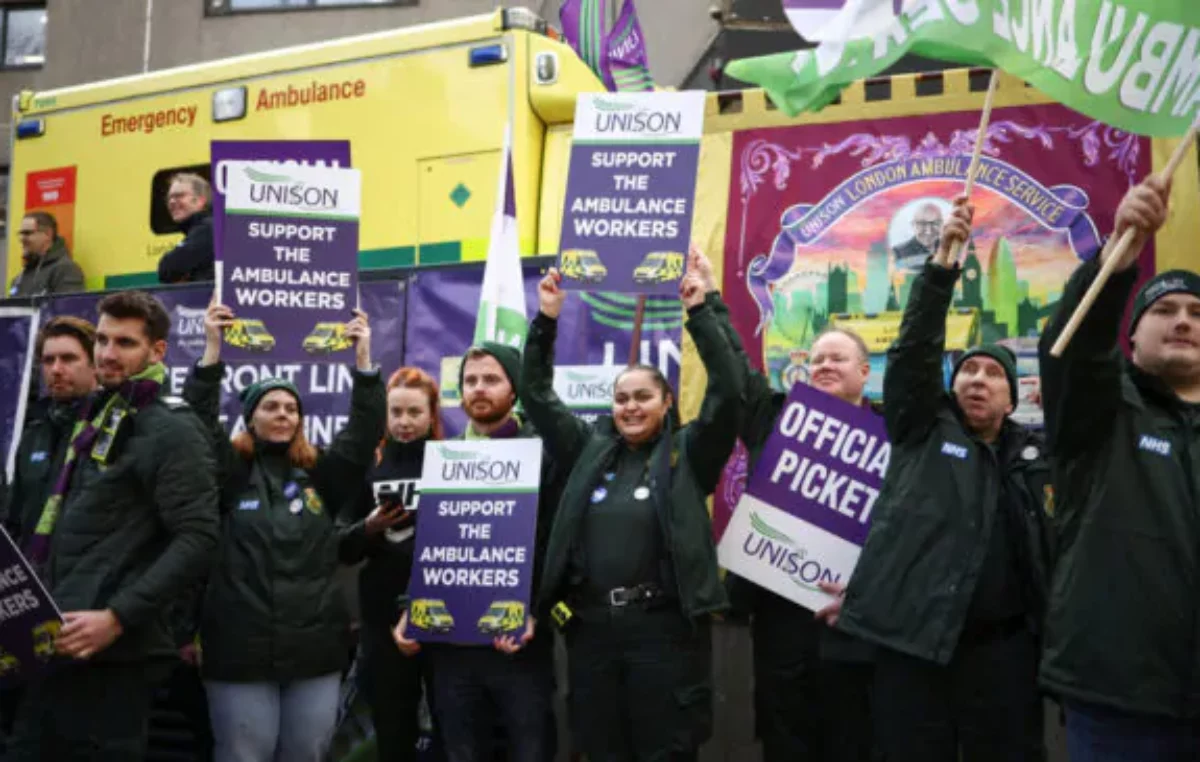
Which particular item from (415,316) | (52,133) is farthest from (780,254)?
(52,133)

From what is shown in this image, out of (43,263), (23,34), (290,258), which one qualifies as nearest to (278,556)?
(290,258)

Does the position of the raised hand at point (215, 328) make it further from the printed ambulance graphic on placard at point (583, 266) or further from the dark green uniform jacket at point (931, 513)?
the dark green uniform jacket at point (931, 513)

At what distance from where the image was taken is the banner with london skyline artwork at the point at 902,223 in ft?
21.5

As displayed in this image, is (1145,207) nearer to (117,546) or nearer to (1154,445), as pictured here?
(1154,445)

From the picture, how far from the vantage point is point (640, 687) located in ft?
16.9

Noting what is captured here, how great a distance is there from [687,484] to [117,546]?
77.1 inches

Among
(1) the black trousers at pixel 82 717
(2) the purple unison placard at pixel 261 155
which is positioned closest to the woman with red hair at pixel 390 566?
(2) the purple unison placard at pixel 261 155

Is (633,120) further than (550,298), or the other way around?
(633,120)

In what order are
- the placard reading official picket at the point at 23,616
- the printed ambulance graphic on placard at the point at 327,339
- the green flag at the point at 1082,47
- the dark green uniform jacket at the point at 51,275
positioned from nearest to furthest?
1. the green flag at the point at 1082,47
2. the placard reading official picket at the point at 23,616
3. the printed ambulance graphic on placard at the point at 327,339
4. the dark green uniform jacket at the point at 51,275

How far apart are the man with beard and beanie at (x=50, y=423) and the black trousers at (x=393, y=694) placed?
4.71 ft

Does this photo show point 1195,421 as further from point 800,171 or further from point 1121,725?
point 800,171

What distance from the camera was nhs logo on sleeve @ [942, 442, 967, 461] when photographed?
498cm

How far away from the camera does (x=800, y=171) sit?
7090 millimetres

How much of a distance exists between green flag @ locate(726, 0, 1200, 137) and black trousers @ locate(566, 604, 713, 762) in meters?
2.01
